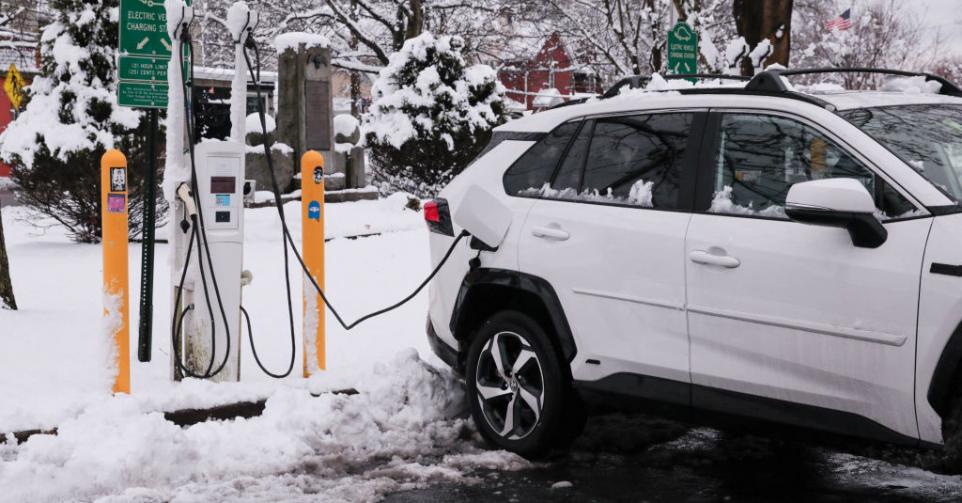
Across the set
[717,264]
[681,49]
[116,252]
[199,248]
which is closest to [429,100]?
[681,49]

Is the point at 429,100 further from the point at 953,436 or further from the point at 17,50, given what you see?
the point at 17,50

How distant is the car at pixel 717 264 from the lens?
425cm

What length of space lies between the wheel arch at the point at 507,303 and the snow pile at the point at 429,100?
1365 cm

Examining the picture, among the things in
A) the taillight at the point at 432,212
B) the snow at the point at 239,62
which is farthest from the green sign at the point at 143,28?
the taillight at the point at 432,212

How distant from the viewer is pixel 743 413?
4.77 meters

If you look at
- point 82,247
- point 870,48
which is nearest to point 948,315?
point 82,247

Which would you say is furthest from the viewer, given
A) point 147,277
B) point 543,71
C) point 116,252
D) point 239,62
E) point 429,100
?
point 543,71

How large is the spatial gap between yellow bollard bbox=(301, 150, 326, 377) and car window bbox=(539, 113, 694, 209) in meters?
1.67

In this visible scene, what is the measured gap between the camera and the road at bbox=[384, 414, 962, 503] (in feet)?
16.3

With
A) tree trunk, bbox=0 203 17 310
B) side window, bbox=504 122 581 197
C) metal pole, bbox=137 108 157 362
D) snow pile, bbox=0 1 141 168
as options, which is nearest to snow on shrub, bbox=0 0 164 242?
snow pile, bbox=0 1 141 168

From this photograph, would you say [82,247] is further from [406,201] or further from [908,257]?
[908,257]

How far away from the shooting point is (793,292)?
4.53m

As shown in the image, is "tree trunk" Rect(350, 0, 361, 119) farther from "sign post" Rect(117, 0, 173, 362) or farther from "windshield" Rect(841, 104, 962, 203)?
"windshield" Rect(841, 104, 962, 203)

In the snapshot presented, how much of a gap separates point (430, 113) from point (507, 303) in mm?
14071
